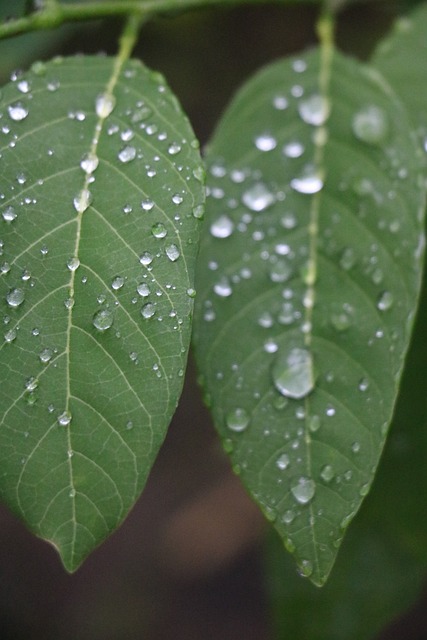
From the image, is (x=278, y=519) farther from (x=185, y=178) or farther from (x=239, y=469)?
(x=185, y=178)

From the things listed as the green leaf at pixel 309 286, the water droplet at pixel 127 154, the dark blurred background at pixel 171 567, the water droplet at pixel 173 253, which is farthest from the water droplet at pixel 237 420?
the dark blurred background at pixel 171 567

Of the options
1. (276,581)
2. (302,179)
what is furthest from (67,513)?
(276,581)

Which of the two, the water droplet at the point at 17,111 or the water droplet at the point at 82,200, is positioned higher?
the water droplet at the point at 17,111

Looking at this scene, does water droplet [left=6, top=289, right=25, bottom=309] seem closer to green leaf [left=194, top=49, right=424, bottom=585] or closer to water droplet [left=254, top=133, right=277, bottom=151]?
green leaf [left=194, top=49, right=424, bottom=585]

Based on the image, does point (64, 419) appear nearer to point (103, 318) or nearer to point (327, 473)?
point (103, 318)

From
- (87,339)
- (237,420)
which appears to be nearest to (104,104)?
(87,339)

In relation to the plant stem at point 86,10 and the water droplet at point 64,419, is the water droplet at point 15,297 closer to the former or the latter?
the water droplet at point 64,419
